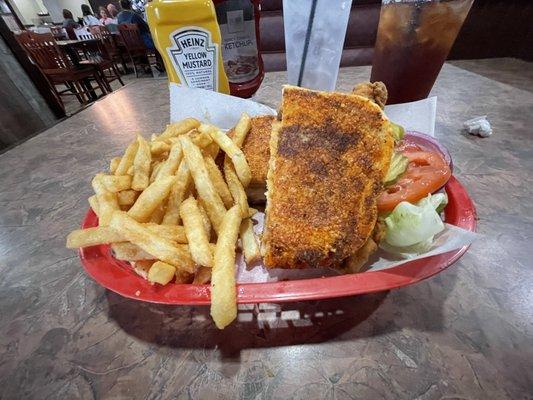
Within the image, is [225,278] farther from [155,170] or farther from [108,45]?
[108,45]

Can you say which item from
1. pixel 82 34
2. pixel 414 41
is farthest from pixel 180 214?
pixel 82 34

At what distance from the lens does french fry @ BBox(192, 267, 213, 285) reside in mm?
820

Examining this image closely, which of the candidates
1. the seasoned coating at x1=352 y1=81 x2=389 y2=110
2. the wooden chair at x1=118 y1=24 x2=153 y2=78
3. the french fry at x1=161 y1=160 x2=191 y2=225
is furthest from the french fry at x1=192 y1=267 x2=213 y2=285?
the wooden chair at x1=118 y1=24 x2=153 y2=78

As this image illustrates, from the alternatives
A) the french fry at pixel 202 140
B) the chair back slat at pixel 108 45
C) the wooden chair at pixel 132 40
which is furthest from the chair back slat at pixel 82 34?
the french fry at pixel 202 140

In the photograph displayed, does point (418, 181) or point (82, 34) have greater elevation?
point (418, 181)

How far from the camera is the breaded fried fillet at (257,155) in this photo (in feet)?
3.57

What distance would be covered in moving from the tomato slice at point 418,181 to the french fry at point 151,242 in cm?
68

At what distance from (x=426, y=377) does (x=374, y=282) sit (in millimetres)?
252

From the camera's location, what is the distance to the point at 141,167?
3.34 ft

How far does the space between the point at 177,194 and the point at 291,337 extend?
2.07 feet

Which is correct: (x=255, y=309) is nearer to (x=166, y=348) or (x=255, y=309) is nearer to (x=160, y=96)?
(x=166, y=348)

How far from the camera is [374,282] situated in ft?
2.30

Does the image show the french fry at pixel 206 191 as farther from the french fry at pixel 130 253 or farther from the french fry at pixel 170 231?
the french fry at pixel 130 253

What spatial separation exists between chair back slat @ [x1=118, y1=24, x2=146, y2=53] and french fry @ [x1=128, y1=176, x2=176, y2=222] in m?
7.81
